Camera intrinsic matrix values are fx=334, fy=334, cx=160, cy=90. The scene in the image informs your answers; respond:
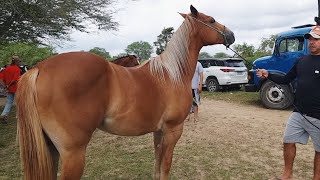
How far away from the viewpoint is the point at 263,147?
19.4 feet

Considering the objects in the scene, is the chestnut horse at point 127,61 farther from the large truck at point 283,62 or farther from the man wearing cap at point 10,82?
the large truck at point 283,62

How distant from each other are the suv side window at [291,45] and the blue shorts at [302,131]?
282 inches

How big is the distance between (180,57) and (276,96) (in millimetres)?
7926

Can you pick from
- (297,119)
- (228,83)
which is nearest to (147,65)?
(297,119)

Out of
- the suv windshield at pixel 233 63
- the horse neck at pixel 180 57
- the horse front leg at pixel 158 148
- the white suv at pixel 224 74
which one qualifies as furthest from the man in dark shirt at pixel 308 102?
the suv windshield at pixel 233 63

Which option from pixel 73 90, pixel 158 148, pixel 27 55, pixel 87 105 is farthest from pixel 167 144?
pixel 27 55

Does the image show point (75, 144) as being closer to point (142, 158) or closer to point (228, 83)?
point (142, 158)

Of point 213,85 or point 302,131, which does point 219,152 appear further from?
point 213,85

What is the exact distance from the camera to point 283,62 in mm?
10555

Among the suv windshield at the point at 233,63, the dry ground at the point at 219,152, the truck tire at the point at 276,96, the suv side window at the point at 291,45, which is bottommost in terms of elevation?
the dry ground at the point at 219,152

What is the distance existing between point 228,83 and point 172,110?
38.6 ft

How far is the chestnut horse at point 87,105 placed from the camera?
2732 millimetres

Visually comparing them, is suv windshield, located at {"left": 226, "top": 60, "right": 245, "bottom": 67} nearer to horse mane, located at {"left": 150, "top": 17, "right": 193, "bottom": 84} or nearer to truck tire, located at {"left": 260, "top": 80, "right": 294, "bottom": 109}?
truck tire, located at {"left": 260, "top": 80, "right": 294, "bottom": 109}

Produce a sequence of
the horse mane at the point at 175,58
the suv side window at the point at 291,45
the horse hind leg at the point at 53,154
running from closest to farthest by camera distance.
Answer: the horse hind leg at the point at 53,154 → the horse mane at the point at 175,58 → the suv side window at the point at 291,45
